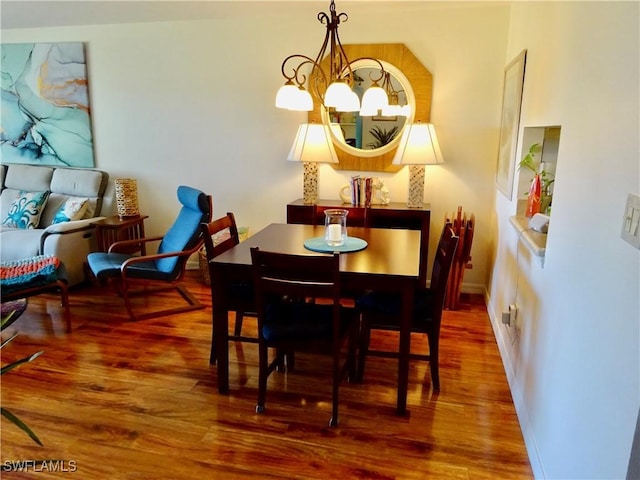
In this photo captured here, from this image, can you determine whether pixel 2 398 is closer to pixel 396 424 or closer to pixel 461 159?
pixel 396 424

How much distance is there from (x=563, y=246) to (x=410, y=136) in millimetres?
1970

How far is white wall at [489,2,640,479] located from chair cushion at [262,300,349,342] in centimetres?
93

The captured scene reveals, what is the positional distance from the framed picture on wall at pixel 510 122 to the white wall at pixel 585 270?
48 cm

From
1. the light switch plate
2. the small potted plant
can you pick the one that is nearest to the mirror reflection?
the small potted plant

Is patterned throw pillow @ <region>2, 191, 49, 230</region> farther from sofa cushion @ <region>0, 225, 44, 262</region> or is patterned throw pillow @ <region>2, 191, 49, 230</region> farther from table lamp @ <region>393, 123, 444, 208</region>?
table lamp @ <region>393, 123, 444, 208</region>

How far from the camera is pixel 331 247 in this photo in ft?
7.89

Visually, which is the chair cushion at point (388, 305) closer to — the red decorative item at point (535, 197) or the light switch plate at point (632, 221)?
the red decorative item at point (535, 197)

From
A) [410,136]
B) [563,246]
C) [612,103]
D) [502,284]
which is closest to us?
[612,103]

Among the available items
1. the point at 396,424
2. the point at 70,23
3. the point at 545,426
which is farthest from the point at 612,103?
the point at 70,23

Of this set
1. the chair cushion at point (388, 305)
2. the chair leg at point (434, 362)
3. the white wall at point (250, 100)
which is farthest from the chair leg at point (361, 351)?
the white wall at point (250, 100)

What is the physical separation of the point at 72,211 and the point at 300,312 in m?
2.91

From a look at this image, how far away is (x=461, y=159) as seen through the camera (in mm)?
3670

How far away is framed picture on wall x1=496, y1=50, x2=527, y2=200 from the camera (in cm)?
272

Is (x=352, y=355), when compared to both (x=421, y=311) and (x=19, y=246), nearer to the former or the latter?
(x=421, y=311)
